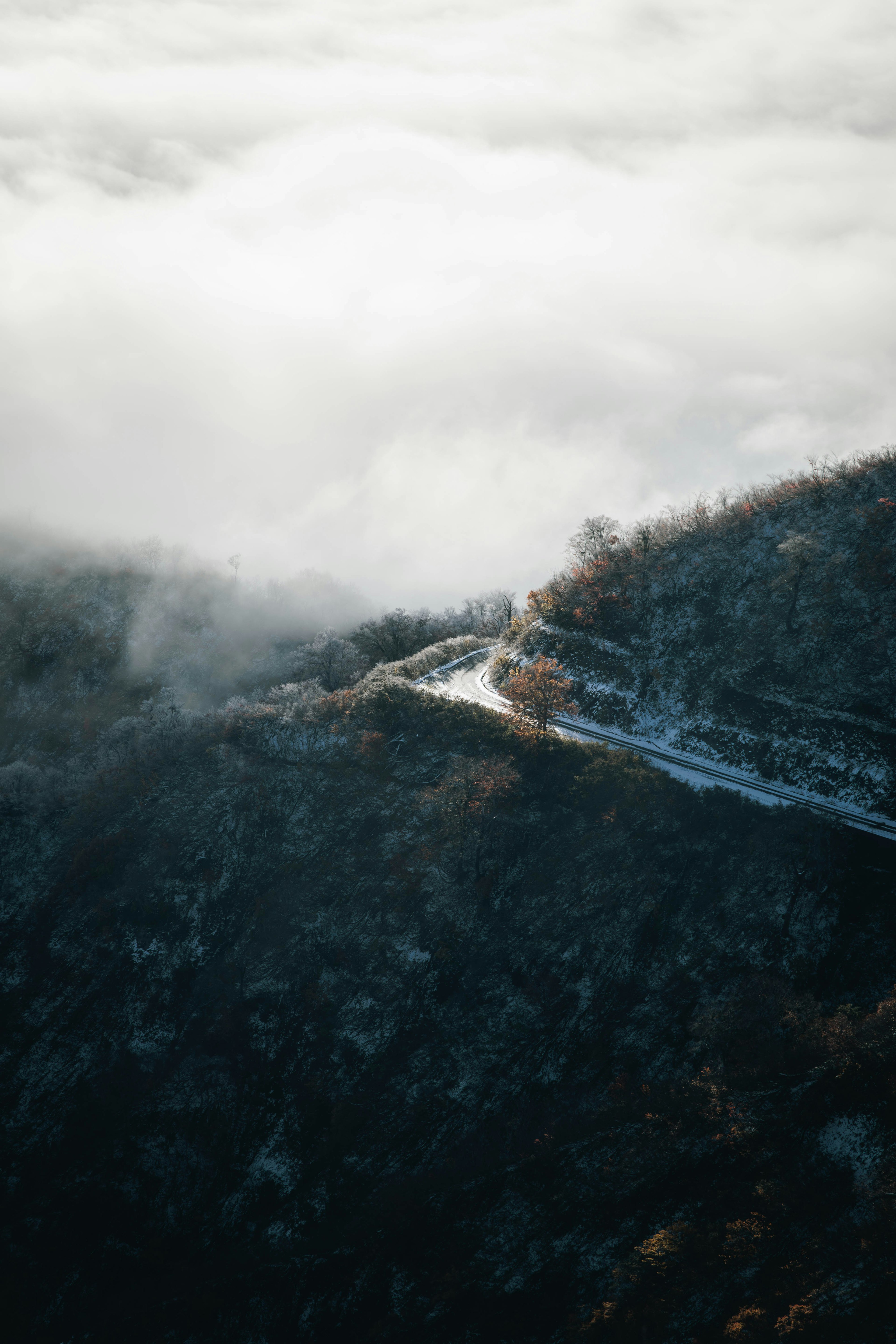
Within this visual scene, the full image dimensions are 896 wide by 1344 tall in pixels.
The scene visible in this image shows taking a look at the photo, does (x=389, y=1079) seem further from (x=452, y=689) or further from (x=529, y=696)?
(x=452, y=689)

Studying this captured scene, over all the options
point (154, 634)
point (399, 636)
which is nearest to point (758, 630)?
point (399, 636)

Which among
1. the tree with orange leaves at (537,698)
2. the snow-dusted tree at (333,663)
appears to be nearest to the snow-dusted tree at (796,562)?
the tree with orange leaves at (537,698)

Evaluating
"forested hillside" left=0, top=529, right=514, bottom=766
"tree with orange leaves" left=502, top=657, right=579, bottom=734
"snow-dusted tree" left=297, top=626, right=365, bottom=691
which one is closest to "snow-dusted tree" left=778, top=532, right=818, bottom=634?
"tree with orange leaves" left=502, top=657, right=579, bottom=734

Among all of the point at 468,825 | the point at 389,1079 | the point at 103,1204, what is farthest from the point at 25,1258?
the point at 468,825

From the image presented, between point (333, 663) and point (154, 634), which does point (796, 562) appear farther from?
point (154, 634)

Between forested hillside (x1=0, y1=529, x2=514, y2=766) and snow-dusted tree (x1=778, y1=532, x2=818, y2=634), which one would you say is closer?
snow-dusted tree (x1=778, y1=532, x2=818, y2=634)

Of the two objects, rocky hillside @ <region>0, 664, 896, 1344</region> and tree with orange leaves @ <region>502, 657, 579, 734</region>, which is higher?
tree with orange leaves @ <region>502, 657, 579, 734</region>

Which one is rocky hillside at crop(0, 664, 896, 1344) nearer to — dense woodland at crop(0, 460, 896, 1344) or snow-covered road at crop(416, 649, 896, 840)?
dense woodland at crop(0, 460, 896, 1344)
